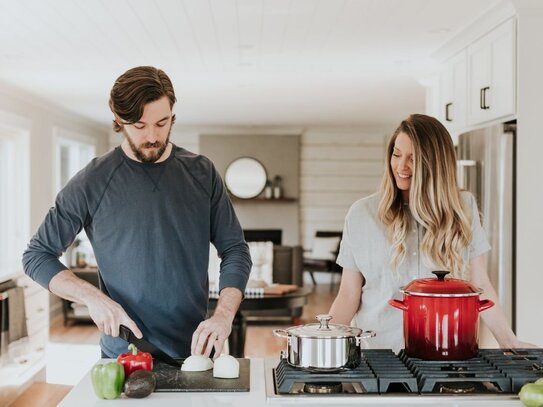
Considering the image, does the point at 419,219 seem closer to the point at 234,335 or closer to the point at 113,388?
the point at 113,388

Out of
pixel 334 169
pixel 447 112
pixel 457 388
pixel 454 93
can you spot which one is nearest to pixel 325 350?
pixel 457 388

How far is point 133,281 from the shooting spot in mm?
2129

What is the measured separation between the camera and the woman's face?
219 centimetres

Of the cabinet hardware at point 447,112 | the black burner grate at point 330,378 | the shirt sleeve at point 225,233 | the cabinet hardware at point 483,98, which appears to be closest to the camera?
the black burner grate at point 330,378

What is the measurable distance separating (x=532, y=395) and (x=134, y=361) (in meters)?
0.88

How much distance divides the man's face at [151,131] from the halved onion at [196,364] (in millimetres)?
624

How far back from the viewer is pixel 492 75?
171 inches

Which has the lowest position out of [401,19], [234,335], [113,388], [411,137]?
[234,335]

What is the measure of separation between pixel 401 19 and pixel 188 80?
2.73m

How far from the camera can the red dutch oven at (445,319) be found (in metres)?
1.78

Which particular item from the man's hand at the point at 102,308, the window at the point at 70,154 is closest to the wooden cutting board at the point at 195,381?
the man's hand at the point at 102,308

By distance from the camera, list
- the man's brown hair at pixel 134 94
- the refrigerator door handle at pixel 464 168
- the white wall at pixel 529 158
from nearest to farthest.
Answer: the man's brown hair at pixel 134 94 → the white wall at pixel 529 158 → the refrigerator door handle at pixel 464 168

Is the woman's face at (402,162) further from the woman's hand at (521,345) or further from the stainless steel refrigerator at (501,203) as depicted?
the stainless steel refrigerator at (501,203)

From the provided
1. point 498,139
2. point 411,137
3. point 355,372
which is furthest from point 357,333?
point 498,139
